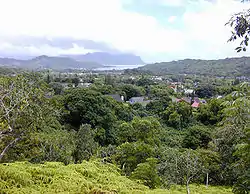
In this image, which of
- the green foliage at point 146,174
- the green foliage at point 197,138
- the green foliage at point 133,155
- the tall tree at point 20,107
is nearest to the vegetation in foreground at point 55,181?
the tall tree at point 20,107

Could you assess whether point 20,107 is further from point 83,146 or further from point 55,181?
point 83,146

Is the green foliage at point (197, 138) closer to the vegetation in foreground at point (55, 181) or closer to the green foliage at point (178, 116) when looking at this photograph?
the green foliage at point (178, 116)

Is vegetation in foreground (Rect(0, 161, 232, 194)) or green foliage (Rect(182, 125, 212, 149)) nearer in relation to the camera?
vegetation in foreground (Rect(0, 161, 232, 194))

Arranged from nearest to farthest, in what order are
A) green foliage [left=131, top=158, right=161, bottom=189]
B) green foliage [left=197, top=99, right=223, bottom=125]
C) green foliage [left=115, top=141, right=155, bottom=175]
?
green foliage [left=131, top=158, right=161, bottom=189] < green foliage [left=115, top=141, right=155, bottom=175] < green foliage [left=197, top=99, right=223, bottom=125]

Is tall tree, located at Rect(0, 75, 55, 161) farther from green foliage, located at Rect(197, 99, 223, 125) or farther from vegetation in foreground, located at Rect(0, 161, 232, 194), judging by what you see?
green foliage, located at Rect(197, 99, 223, 125)

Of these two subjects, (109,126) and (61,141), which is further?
(109,126)

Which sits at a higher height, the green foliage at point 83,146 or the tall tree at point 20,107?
the tall tree at point 20,107

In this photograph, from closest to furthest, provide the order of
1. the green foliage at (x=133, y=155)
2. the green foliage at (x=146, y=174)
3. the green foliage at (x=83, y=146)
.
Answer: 1. the green foliage at (x=146, y=174)
2. the green foliage at (x=133, y=155)
3. the green foliage at (x=83, y=146)

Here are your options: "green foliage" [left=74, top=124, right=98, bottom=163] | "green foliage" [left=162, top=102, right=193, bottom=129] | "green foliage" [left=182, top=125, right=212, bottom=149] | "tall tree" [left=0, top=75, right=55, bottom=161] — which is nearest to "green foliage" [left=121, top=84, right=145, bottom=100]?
"green foliage" [left=162, top=102, right=193, bottom=129]

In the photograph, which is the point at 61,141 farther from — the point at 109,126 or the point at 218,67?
the point at 218,67

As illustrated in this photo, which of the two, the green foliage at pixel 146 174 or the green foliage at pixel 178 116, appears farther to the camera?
the green foliage at pixel 178 116

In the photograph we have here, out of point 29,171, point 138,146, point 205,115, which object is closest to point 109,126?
point 138,146
